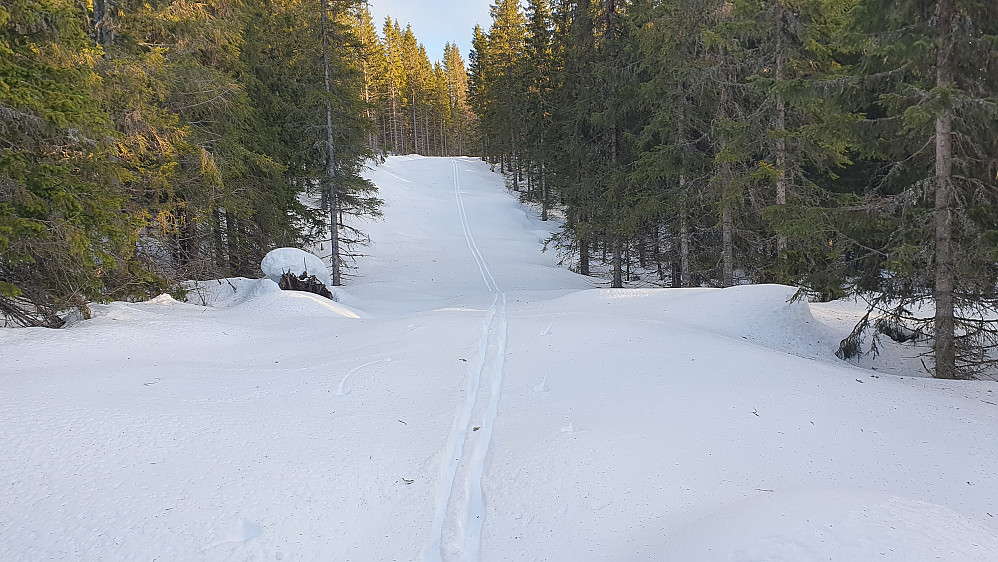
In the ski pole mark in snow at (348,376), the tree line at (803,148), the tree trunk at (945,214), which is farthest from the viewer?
the tree line at (803,148)

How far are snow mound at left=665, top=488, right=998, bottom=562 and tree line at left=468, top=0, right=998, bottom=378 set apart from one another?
6.01 metres

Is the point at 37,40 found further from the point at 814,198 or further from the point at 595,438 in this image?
the point at 814,198

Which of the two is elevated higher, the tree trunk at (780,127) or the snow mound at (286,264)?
the tree trunk at (780,127)

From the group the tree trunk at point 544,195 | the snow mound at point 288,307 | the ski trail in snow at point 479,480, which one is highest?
the tree trunk at point 544,195

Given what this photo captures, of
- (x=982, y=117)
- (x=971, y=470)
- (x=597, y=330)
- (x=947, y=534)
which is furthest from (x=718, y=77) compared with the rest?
(x=947, y=534)

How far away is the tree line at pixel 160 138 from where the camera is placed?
6844mm

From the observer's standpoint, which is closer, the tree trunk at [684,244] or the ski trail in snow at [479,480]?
the ski trail in snow at [479,480]

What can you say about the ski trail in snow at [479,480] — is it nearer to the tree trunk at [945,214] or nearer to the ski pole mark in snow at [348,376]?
the ski pole mark in snow at [348,376]

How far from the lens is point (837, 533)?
2865mm

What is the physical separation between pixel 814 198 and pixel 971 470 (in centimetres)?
950

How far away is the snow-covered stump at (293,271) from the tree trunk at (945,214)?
14.9 metres

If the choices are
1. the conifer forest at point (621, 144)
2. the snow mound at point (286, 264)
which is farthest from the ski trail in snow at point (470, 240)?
the snow mound at point (286, 264)

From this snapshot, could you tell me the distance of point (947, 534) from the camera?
9.29 feet

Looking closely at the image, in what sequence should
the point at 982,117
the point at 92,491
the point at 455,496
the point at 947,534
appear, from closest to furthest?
the point at 947,534 < the point at 92,491 < the point at 455,496 < the point at 982,117
